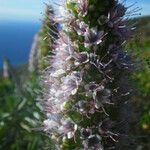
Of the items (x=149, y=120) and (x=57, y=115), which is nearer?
(x=57, y=115)

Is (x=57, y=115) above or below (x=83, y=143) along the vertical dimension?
above

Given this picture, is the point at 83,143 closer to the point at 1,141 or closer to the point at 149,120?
the point at 149,120

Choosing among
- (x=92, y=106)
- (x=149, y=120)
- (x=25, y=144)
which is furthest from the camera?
(x=25, y=144)

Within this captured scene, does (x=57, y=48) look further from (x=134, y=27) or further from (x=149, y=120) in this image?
(x=149, y=120)

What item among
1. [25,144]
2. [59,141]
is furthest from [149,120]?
[59,141]

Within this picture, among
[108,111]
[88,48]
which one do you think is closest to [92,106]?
[108,111]

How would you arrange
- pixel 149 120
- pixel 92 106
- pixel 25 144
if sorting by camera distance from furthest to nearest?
pixel 25 144, pixel 149 120, pixel 92 106

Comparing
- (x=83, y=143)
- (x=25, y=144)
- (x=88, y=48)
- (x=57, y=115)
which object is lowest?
(x=83, y=143)
